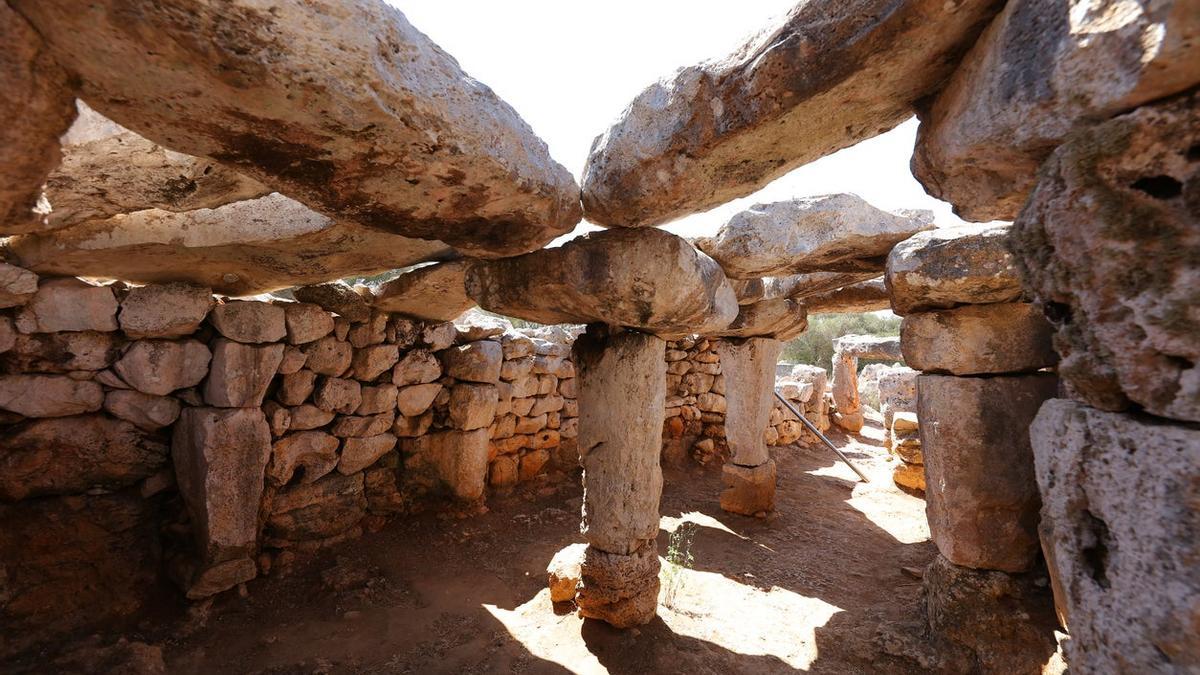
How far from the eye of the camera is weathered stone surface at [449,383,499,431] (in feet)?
14.5

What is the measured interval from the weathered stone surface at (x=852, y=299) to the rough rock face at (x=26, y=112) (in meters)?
4.72

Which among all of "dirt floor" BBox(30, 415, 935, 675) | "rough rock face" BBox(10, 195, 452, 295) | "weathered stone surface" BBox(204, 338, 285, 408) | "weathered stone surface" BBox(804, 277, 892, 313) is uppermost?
"weathered stone surface" BBox(804, 277, 892, 313)

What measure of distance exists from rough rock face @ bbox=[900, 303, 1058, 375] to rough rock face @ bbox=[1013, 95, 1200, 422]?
1735 mm

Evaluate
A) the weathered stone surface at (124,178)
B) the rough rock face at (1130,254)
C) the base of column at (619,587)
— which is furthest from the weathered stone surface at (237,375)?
the rough rock face at (1130,254)

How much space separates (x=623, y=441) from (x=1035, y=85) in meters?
2.23

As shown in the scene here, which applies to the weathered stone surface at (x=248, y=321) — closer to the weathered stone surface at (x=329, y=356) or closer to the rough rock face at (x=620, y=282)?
the weathered stone surface at (x=329, y=356)

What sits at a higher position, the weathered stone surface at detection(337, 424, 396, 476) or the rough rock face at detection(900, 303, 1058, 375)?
the rough rock face at detection(900, 303, 1058, 375)

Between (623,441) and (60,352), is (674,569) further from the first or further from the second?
(60,352)

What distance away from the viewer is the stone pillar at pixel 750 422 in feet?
16.8

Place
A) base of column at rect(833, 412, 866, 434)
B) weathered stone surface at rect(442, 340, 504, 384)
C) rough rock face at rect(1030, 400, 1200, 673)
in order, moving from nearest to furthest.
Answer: rough rock face at rect(1030, 400, 1200, 673) → weathered stone surface at rect(442, 340, 504, 384) → base of column at rect(833, 412, 866, 434)

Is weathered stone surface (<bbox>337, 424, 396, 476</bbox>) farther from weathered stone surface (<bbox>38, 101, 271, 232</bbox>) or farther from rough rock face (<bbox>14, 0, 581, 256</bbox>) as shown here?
rough rock face (<bbox>14, 0, 581, 256</bbox>)

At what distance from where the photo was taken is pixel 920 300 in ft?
8.87

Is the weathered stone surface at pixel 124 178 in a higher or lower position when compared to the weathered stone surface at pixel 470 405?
higher

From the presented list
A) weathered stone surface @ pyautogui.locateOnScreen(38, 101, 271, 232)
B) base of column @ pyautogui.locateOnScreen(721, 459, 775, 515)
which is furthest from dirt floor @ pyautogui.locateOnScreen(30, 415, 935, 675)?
weathered stone surface @ pyautogui.locateOnScreen(38, 101, 271, 232)
